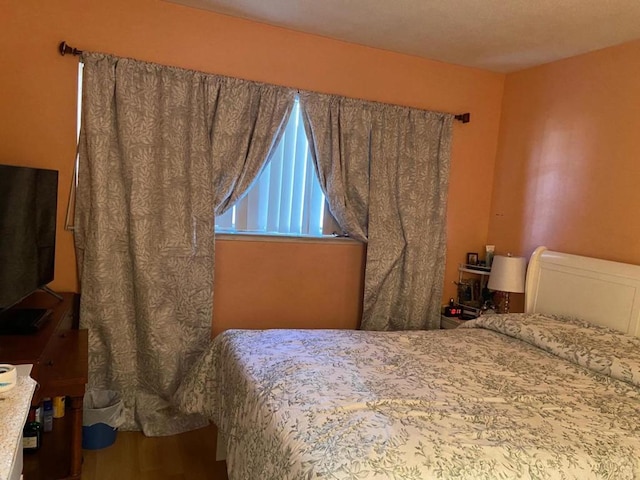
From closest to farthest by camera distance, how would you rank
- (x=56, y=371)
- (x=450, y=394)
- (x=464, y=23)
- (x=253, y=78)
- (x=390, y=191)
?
(x=450, y=394) → (x=56, y=371) → (x=464, y=23) → (x=253, y=78) → (x=390, y=191)

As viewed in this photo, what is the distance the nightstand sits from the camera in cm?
344

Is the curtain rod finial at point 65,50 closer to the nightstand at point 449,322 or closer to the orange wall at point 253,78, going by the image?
the orange wall at point 253,78

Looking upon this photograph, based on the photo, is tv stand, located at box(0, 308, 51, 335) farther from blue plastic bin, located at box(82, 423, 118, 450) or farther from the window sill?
the window sill

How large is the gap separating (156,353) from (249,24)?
207 cm

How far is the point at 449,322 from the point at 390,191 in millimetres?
1076

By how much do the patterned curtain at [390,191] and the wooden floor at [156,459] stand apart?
1332 mm

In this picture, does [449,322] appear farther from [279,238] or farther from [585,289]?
[279,238]

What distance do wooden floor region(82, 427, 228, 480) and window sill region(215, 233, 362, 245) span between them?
1.22m

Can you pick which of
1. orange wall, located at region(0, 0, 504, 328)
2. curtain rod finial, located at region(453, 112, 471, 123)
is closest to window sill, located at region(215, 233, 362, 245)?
orange wall, located at region(0, 0, 504, 328)

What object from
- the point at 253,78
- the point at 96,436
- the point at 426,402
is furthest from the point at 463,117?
the point at 96,436

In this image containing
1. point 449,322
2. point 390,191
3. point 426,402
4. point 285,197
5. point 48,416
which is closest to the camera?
point 426,402

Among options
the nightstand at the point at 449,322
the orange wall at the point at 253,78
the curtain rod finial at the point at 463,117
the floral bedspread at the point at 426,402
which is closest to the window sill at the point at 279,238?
the orange wall at the point at 253,78

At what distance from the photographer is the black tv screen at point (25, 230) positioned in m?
1.96

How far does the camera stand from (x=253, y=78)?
9.75ft
